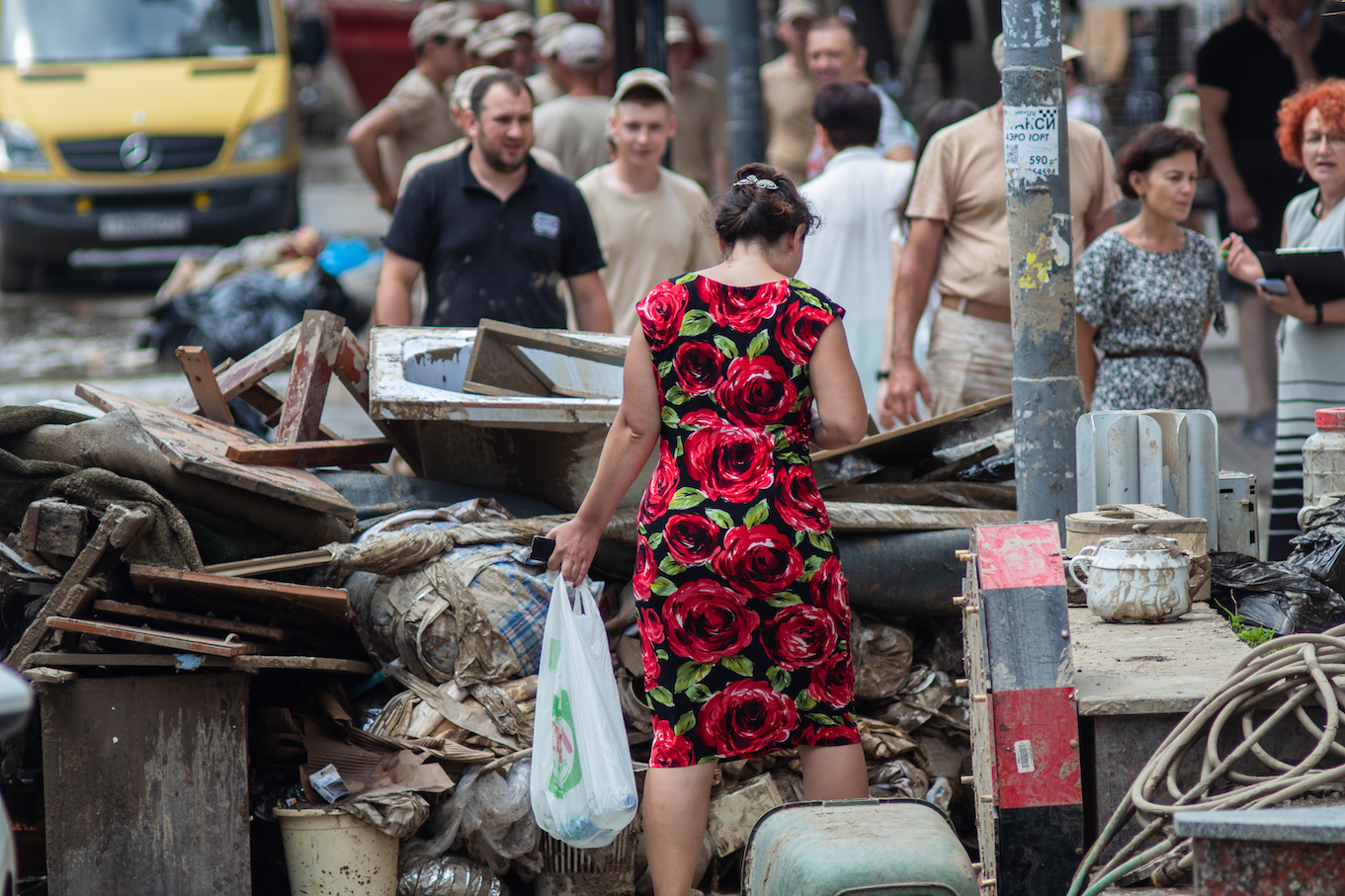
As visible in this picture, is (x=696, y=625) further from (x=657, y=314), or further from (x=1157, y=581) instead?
(x=1157, y=581)

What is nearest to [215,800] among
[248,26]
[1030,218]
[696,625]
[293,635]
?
[293,635]

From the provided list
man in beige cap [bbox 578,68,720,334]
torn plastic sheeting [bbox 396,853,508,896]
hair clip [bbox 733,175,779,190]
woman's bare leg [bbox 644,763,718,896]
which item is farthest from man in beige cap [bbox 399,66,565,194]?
woman's bare leg [bbox 644,763,718,896]

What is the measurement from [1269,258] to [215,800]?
3.69 metres

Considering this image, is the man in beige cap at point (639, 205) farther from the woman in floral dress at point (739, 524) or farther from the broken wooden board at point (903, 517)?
the woman in floral dress at point (739, 524)

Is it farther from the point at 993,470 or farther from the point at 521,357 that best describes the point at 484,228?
the point at 993,470

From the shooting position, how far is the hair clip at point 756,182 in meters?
3.33

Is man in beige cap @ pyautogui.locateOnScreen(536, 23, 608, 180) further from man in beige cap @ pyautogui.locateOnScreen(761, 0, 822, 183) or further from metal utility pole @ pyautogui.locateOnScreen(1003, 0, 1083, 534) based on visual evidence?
metal utility pole @ pyautogui.locateOnScreen(1003, 0, 1083, 534)

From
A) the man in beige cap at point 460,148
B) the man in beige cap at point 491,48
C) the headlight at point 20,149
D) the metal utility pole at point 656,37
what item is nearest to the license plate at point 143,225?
the headlight at point 20,149

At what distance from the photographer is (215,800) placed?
3.56 m

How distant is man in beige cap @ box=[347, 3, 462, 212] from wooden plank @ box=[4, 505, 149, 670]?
4.88 m

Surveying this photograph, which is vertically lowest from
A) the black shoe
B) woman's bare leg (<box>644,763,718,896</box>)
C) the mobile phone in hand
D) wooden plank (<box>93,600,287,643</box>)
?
the black shoe

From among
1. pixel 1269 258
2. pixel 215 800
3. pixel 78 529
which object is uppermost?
pixel 1269 258

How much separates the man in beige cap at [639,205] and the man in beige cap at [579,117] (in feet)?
4.75

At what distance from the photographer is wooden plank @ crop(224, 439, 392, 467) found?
13.5 ft
